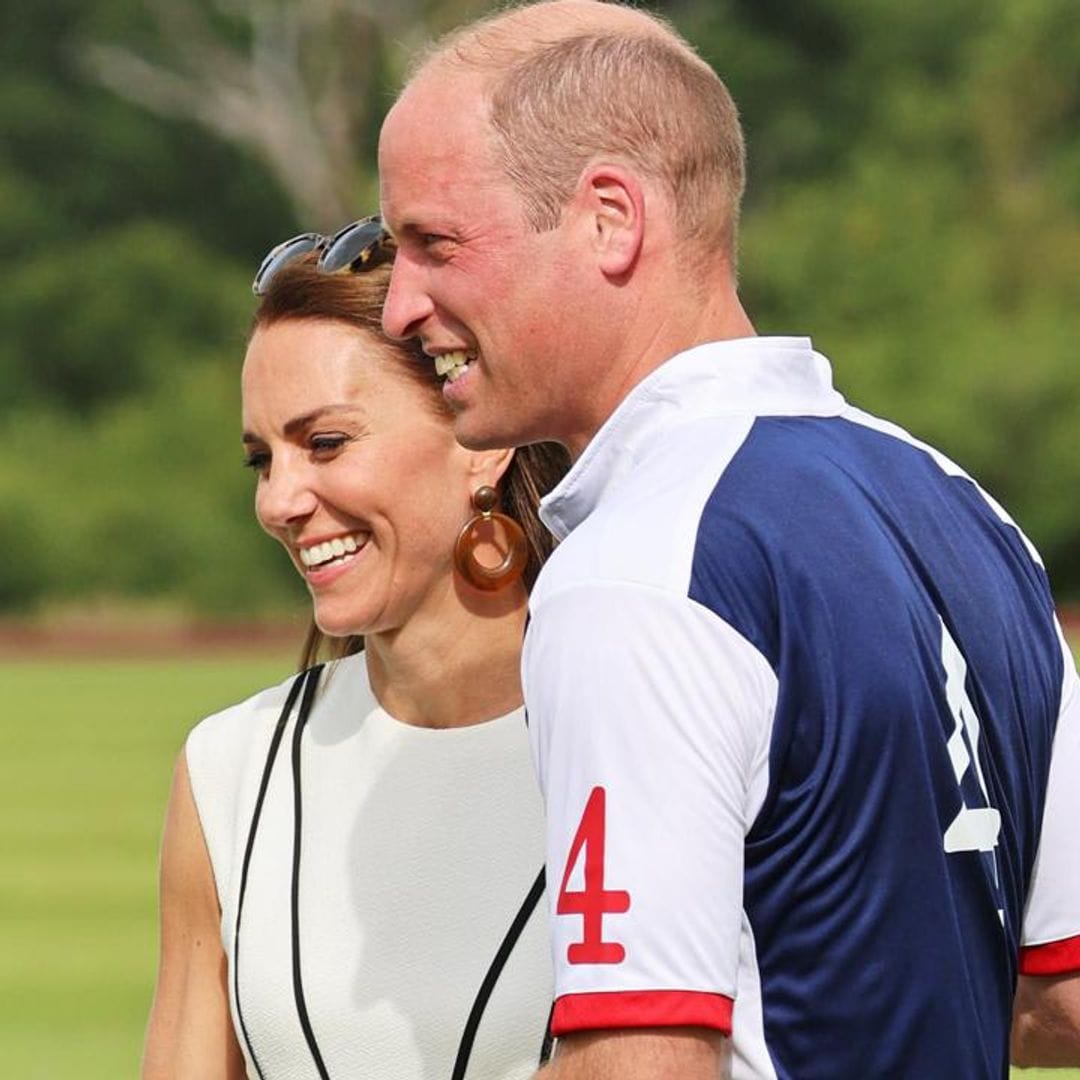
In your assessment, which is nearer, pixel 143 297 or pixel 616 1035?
pixel 616 1035

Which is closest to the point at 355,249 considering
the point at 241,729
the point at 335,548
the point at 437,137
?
the point at 335,548

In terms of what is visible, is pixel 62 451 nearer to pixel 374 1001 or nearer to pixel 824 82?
pixel 824 82

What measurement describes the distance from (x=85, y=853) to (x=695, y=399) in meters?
11.4

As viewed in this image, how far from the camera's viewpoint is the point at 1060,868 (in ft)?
8.00

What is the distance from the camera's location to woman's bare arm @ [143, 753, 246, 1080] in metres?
3.05

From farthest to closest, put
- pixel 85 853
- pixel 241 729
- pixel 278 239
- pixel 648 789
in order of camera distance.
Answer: pixel 278 239, pixel 85 853, pixel 241 729, pixel 648 789

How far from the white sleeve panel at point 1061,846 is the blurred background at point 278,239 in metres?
21.9

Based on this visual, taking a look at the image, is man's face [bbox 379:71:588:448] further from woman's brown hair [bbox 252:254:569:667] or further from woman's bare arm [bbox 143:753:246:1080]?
woman's bare arm [bbox 143:753:246:1080]

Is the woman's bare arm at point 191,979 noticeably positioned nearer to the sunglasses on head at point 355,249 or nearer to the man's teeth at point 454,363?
the sunglasses on head at point 355,249

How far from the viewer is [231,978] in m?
2.99

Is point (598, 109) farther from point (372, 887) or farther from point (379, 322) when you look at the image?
point (372, 887)

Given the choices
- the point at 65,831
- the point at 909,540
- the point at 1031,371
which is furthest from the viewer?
the point at 1031,371

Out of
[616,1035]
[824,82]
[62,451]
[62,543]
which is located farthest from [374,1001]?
[824,82]

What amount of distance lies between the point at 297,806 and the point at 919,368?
98.9ft
